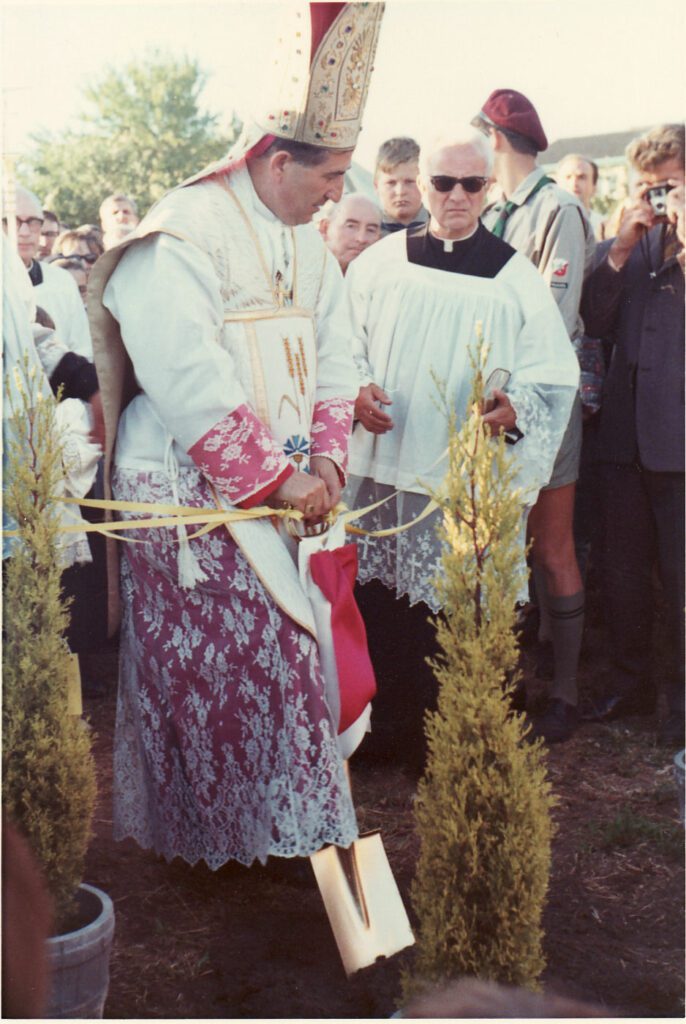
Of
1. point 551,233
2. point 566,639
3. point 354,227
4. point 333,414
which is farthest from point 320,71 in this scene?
point 566,639

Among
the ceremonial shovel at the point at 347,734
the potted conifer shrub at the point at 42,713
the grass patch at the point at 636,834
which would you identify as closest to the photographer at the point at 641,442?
the grass patch at the point at 636,834

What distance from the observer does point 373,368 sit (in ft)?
13.4

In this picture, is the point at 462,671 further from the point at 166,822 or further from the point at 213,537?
the point at 166,822

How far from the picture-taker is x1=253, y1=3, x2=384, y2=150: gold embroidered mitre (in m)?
3.05

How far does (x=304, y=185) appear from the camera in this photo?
3137mm

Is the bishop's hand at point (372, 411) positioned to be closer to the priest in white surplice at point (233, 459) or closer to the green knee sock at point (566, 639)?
the priest in white surplice at point (233, 459)

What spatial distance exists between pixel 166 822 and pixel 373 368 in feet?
5.44

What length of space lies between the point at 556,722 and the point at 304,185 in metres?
2.26

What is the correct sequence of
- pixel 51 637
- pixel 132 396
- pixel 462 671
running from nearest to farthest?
pixel 462 671
pixel 51 637
pixel 132 396

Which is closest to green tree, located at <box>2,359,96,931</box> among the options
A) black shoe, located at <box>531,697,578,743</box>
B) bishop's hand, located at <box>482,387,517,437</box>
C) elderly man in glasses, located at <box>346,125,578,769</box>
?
elderly man in glasses, located at <box>346,125,578,769</box>

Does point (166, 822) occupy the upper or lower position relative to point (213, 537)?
lower

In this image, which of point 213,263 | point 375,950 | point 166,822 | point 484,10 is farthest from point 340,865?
point 484,10

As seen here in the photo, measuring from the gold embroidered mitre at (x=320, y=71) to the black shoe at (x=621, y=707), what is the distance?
8.03 feet

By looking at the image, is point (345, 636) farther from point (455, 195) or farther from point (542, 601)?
point (542, 601)
